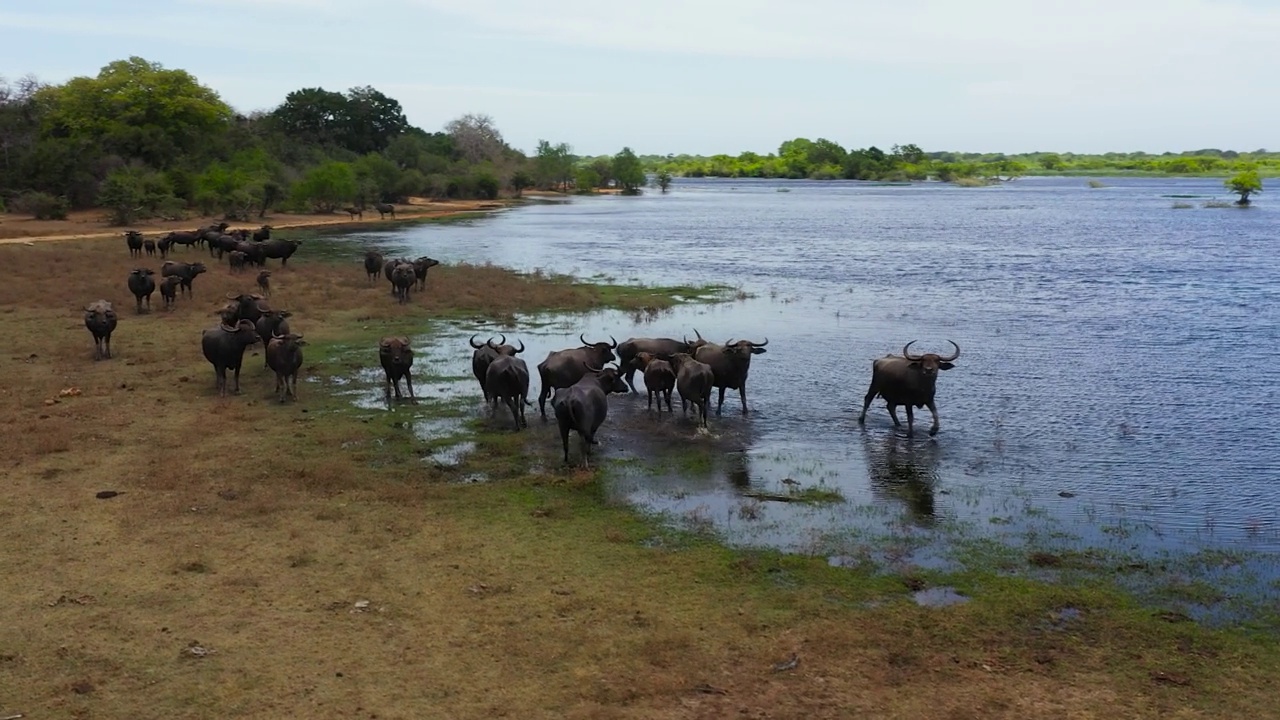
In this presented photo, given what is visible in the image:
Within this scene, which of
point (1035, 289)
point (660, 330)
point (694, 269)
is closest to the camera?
point (660, 330)

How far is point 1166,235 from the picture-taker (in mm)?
51281

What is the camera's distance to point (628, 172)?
4759 inches

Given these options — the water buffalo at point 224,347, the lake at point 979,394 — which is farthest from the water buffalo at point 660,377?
the water buffalo at point 224,347

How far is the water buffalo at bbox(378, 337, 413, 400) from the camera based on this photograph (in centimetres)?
1519

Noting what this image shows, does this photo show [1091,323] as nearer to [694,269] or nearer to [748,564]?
[694,269]

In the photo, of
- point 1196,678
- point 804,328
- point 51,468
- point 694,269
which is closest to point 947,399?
point 804,328

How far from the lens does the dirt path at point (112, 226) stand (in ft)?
137

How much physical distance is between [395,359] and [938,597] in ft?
30.0

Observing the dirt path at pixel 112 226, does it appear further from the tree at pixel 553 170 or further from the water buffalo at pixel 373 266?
the tree at pixel 553 170

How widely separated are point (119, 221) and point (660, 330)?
3749cm

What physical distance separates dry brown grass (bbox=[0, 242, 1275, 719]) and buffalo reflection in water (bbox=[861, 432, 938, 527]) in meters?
2.44

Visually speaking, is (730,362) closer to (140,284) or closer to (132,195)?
(140,284)

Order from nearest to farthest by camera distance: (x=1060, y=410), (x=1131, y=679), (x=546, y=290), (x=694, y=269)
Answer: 1. (x=1131, y=679)
2. (x=1060, y=410)
3. (x=546, y=290)
4. (x=694, y=269)

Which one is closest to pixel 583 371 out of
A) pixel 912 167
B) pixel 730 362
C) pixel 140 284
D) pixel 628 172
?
pixel 730 362
